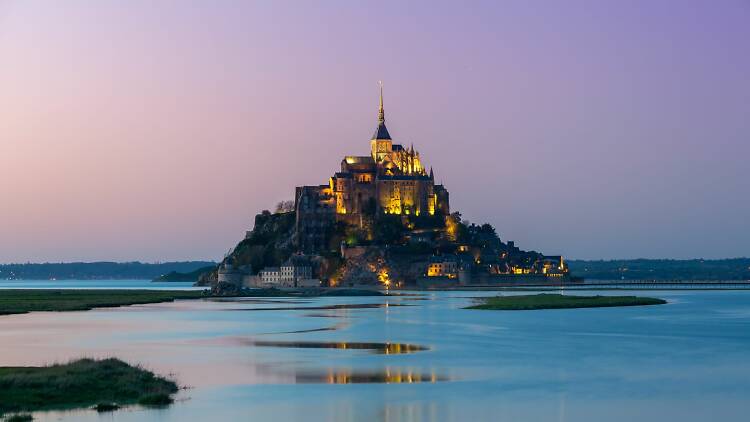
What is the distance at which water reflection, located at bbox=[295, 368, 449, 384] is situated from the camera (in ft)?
112

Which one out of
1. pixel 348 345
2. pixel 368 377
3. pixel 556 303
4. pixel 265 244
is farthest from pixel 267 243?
pixel 368 377

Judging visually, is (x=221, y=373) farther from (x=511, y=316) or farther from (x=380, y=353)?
(x=511, y=316)

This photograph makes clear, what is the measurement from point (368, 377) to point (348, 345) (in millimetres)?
13112

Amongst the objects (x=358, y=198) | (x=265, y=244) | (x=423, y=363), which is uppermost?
(x=358, y=198)

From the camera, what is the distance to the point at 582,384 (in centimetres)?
3416

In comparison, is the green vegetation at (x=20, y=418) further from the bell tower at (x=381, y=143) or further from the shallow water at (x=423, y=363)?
the bell tower at (x=381, y=143)

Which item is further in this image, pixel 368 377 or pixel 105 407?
pixel 368 377

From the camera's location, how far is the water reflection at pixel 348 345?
46062mm

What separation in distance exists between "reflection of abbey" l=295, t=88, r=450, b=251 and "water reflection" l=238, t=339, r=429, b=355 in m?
95.8

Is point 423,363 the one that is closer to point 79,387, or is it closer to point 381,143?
point 79,387

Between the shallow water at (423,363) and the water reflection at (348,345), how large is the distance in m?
0.32

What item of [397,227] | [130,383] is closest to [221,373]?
[130,383]

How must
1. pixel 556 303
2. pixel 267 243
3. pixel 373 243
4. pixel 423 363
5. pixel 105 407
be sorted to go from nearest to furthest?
pixel 105 407
pixel 423 363
pixel 556 303
pixel 373 243
pixel 267 243

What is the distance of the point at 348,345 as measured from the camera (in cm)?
4841
